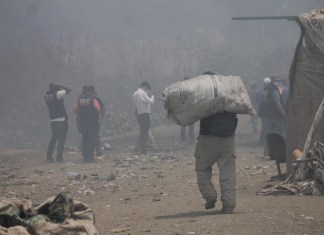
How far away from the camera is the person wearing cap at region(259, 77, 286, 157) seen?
1367 cm

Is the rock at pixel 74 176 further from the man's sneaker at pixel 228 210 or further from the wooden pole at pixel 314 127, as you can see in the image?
the man's sneaker at pixel 228 210

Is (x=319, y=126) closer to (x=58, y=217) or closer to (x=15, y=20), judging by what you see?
(x=58, y=217)

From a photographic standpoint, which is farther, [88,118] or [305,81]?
[88,118]

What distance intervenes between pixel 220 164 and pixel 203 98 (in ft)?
2.45

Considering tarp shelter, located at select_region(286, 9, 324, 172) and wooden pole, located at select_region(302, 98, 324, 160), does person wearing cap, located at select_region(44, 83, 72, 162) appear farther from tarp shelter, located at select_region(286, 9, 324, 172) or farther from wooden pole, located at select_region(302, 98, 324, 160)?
wooden pole, located at select_region(302, 98, 324, 160)

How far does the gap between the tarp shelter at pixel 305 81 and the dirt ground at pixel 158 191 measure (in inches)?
37.7

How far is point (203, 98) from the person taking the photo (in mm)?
6461

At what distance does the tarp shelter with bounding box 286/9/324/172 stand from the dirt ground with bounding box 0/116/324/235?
0.96 m

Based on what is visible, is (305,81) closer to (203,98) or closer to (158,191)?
(158,191)

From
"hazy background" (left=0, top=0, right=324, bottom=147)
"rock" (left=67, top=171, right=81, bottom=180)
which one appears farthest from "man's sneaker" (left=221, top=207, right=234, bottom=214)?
"hazy background" (left=0, top=0, right=324, bottom=147)

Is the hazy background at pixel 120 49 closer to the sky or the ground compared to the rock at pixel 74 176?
closer to the sky

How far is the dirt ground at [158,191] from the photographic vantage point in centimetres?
598

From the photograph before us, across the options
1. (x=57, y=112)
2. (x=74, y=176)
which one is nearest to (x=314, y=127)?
(x=74, y=176)

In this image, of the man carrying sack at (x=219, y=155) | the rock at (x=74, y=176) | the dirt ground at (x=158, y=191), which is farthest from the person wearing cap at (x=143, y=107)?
the man carrying sack at (x=219, y=155)
